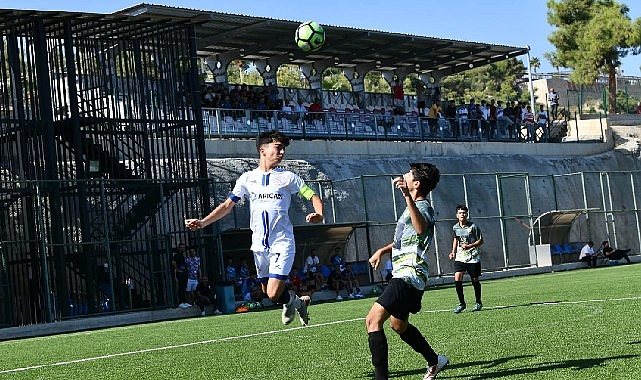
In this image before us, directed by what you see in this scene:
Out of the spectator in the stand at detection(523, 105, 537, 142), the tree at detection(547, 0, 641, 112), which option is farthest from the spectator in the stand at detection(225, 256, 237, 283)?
the tree at detection(547, 0, 641, 112)

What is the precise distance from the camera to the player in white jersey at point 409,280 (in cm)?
874

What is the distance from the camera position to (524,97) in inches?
4281

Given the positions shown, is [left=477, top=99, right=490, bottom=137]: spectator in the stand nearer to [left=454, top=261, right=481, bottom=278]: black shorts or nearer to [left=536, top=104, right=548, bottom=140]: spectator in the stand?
[left=536, top=104, right=548, bottom=140]: spectator in the stand

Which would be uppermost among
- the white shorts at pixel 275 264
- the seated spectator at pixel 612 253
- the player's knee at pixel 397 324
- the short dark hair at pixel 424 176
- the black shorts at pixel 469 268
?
the short dark hair at pixel 424 176

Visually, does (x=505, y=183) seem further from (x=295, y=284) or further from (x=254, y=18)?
(x=295, y=284)

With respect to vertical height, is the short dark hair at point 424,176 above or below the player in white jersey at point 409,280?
above


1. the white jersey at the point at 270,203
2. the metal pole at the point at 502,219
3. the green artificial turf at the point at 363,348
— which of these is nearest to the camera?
the green artificial turf at the point at 363,348

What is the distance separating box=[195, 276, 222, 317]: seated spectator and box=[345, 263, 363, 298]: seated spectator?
4552 mm

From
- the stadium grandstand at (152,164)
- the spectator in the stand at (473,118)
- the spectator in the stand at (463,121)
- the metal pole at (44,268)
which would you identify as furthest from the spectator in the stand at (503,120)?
the metal pole at (44,268)

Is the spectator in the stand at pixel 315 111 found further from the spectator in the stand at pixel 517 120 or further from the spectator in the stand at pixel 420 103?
the spectator in the stand at pixel 517 120

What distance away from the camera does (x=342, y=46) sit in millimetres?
43875

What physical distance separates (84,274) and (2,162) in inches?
130

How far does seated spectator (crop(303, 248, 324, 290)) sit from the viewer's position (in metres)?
30.5

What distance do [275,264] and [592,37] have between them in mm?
59669
